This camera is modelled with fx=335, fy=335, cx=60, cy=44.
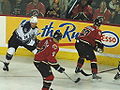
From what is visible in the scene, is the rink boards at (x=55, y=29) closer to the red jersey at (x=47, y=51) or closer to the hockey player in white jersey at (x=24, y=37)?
the hockey player in white jersey at (x=24, y=37)

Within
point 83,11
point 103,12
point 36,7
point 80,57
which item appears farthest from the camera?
point 36,7

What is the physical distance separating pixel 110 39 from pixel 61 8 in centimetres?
113

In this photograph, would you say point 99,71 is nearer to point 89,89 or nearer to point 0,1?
point 89,89

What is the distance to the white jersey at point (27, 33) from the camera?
5.26 metres

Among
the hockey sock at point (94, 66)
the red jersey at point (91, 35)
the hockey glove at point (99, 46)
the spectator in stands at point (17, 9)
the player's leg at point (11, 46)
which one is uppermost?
the spectator in stands at point (17, 9)

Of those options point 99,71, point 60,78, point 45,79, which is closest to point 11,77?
point 60,78

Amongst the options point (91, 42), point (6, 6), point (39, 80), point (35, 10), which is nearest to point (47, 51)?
point (39, 80)

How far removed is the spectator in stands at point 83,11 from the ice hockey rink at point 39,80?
3.22 feet

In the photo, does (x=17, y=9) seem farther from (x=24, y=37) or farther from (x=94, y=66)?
(x=94, y=66)

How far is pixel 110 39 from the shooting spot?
19.9ft

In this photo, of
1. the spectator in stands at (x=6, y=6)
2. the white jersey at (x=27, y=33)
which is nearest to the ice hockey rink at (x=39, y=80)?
the white jersey at (x=27, y=33)

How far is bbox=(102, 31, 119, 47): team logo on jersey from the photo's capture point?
603 centimetres

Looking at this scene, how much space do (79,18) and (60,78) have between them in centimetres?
146

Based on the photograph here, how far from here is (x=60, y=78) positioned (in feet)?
17.6
